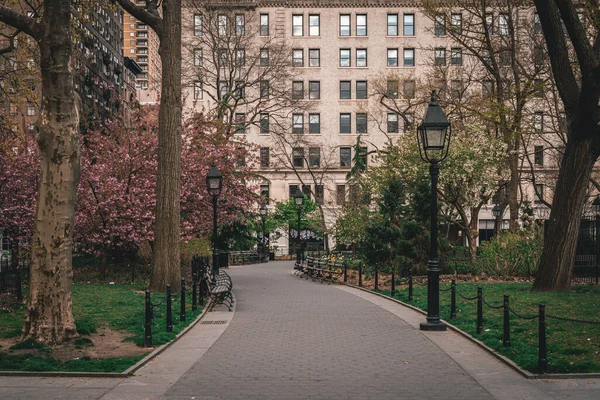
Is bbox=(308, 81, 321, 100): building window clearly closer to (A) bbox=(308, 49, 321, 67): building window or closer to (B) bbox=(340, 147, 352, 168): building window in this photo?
(A) bbox=(308, 49, 321, 67): building window

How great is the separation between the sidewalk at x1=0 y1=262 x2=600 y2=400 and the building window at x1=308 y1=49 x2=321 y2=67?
55500 millimetres

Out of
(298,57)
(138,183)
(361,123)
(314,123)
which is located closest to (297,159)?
(314,123)

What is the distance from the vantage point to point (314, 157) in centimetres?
6806

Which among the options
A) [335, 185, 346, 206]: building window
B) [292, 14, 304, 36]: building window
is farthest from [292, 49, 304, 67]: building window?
[335, 185, 346, 206]: building window

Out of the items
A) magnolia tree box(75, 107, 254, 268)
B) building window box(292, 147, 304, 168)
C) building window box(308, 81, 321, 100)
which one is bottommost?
magnolia tree box(75, 107, 254, 268)

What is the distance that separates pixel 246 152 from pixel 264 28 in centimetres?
3734

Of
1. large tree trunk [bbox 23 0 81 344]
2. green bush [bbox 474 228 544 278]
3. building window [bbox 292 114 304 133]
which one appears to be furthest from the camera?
building window [bbox 292 114 304 133]

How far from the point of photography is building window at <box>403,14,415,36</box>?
6919 cm

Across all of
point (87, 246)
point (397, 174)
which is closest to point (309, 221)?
point (397, 174)

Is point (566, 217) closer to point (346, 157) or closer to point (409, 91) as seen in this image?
point (409, 91)

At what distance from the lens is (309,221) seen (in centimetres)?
6072

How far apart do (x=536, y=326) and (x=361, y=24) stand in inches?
2341

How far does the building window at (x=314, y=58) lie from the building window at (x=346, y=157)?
29.6 feet

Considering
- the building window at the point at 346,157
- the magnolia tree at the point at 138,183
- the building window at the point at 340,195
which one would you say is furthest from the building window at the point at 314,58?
the magnolia tree at the point at 138,183
